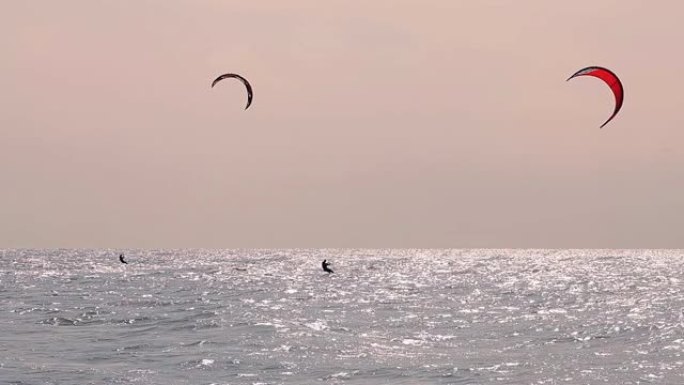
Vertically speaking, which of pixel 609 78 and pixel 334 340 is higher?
pixel 609 78

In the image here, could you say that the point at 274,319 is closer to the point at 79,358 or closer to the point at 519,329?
the point at 519,329

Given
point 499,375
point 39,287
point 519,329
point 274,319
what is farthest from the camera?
point 39,287

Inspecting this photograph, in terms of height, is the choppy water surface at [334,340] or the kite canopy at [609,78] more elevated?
the kite canopy at [609,78]

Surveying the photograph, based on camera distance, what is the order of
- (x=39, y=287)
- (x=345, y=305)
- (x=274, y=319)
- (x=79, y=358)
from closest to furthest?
(x=79, y=358)
(x=274, y=319)
(x=345, y=305)
(x=39, y=287)

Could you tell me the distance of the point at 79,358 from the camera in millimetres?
Result: 24953

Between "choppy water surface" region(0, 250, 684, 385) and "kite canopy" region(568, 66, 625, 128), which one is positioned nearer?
"choppy water surface" region(0, 250, 684, 385)

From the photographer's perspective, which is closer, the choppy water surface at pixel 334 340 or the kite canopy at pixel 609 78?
the choppy water surface at pixel 334 340

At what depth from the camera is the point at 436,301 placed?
50.0 meters

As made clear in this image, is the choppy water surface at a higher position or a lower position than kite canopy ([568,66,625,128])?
lower

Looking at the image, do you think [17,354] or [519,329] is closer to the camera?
[17,354]

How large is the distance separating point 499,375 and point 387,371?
258cm

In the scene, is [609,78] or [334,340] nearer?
[609,78]

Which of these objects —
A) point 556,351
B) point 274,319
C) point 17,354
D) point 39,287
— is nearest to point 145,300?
point 274,319

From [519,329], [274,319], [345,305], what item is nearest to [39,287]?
[345,305]
